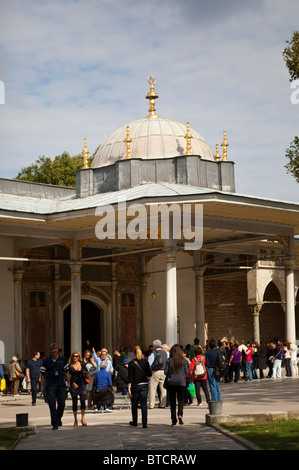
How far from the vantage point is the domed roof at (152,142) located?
25.3 metres

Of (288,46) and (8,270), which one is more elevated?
(288,46)

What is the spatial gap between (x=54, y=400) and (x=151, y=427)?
1669mm

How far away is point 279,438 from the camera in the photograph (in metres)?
10.6

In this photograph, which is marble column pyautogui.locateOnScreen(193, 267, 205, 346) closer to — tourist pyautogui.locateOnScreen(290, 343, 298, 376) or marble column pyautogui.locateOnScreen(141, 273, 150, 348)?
marble column pyautogui.locateOnScreen(141, 273, 150, 348)

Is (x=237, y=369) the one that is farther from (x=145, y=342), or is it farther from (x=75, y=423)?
(x=75, y=423)

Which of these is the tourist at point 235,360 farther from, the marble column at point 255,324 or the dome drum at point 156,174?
the marble column at point 255,324

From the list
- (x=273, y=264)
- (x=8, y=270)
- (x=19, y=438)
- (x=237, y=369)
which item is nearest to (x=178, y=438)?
(x=19, y=438)

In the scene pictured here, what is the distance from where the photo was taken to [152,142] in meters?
25.3

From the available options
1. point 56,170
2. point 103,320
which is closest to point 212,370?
point 103,320

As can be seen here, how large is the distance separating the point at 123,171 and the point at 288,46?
24.8 feet

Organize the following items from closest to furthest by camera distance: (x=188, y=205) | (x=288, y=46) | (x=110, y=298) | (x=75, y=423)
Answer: (x=75, y=423), (x=288, y=46), (x=188, y=205), (x=110, y=298)

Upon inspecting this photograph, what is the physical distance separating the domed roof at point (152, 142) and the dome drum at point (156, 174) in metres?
0.94

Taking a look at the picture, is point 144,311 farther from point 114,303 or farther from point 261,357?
point 261,357

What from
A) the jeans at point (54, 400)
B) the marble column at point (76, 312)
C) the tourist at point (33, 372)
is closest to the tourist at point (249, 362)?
the marble column at point (76, 312)
